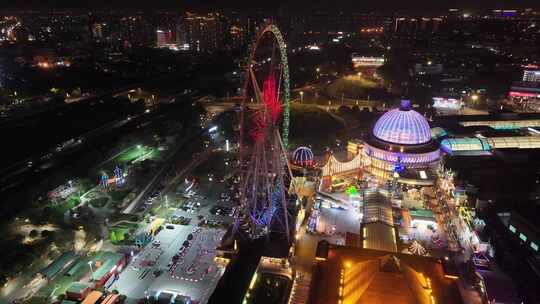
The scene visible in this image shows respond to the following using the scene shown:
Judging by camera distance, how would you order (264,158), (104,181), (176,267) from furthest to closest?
(104,181)
(264,158)
(176,267)

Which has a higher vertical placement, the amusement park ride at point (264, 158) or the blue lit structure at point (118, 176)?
the amusement park ride at point (264, 158)

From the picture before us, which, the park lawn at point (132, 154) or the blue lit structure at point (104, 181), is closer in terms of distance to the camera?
the blue lit structure at point (104, 181)

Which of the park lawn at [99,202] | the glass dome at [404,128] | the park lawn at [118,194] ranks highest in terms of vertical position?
the glass dome at [404,128]

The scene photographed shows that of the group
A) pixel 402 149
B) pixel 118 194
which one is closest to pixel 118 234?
pixel 118 194

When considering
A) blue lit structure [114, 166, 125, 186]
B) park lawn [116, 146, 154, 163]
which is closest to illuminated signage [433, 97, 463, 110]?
park lawn [116, 146, 154, 163]

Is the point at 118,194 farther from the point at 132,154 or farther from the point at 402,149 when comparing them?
the point at 402,149

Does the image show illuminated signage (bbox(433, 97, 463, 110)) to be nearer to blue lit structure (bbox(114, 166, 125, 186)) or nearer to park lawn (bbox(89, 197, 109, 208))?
blue lit structure (bbox(114, 166, 125, 186))

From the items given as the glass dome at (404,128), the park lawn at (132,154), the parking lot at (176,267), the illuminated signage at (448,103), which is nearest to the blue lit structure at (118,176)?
the park lawn at (132,154)

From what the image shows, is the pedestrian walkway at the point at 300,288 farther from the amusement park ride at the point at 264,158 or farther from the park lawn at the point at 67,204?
the park lawn at the point at 67,204
